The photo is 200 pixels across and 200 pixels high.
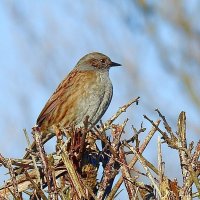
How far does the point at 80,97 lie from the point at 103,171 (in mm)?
4049

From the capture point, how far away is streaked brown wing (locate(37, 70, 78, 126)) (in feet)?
22.3

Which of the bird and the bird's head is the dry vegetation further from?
the bird's head

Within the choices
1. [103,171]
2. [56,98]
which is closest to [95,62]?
[56,98]

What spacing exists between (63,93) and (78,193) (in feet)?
15.0

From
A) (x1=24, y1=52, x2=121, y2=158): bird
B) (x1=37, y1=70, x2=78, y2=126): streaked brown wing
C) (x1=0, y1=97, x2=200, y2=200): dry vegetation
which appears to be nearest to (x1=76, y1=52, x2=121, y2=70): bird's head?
(x1=24, y1=52, x2=121, y2=158): bird

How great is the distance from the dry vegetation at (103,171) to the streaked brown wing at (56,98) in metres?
3.80

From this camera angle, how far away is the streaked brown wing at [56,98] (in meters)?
6.81

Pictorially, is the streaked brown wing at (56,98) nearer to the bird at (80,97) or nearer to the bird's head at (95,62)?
the bird at (80,97)

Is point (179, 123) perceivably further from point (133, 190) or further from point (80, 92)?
point (80, 92)

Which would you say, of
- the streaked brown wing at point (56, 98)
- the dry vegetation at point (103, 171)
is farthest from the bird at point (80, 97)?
the dry vegetation at point (103, 171)

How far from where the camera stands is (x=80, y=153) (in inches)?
106

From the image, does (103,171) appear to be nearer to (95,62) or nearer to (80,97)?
(80,97)

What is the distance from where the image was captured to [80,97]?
260 inches

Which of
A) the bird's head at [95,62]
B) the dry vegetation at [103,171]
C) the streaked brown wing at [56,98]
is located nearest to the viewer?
the dry vegetation at [103,171]
